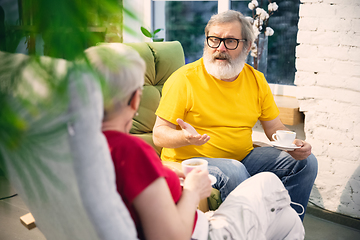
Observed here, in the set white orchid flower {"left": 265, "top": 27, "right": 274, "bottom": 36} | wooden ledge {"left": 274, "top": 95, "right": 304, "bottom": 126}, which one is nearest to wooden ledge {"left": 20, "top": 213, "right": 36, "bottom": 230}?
wooden ledge {"left": 274, "top": 95, "right": 304, "bottom": 126}

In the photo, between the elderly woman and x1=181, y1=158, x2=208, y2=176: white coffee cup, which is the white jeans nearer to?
the elderly woman

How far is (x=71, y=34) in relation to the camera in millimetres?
302

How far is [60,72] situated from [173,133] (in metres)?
1.26

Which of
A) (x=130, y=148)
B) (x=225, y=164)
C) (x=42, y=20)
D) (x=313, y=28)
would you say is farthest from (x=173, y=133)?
(x=42, y=20)

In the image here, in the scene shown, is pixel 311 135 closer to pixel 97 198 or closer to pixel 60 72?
pixel 97 198

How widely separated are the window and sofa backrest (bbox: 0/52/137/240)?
224 centimetres

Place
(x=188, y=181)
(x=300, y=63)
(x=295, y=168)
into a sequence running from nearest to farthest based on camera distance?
(x=188, y=181), (x=295, y=168), (x=300, y=63)

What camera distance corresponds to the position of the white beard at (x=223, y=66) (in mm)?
1791

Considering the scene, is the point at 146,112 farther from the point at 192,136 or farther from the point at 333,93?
the point at 333,93

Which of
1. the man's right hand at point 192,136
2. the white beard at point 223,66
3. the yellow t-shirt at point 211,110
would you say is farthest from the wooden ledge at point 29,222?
the white beard at point 223,66

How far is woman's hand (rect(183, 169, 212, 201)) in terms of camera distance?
0.89 meters

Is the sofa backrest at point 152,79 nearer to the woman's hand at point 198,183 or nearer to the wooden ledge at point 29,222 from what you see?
the wooden ledge at point 29,222

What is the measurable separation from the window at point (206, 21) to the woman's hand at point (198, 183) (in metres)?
1.89

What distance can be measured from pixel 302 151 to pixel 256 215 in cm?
77
